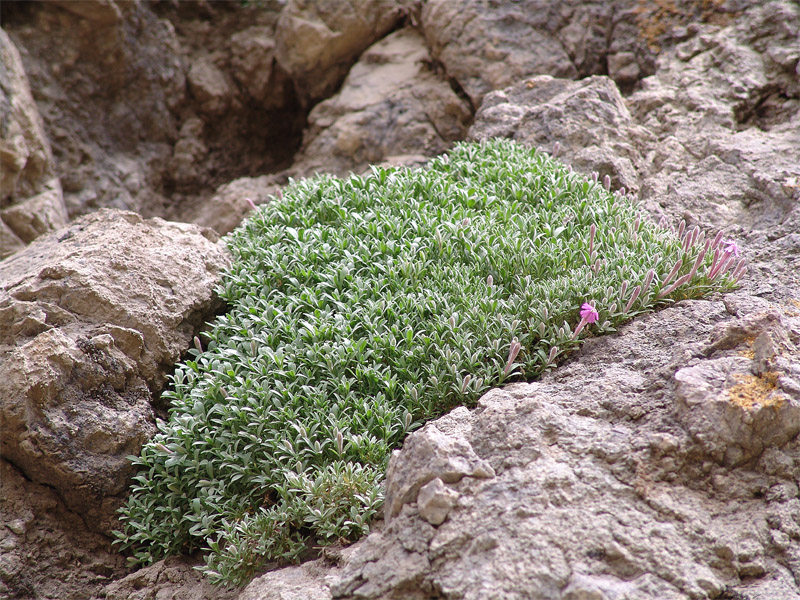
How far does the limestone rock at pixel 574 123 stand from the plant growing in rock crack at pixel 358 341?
703 millimetres

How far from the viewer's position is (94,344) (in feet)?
12.4

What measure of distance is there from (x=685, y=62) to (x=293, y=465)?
222 inches

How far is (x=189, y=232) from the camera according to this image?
484 centimetres

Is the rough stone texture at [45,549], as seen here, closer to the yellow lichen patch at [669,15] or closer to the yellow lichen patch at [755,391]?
the yellow lichen patch at [755,391]

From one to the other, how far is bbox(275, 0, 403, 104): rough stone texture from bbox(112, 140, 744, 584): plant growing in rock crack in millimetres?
4083

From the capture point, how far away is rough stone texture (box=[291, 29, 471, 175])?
7.15 metres

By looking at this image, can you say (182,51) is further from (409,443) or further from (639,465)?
(639,465)

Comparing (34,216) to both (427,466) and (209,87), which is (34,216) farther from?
(427,466)

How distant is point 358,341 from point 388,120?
413 centimetres

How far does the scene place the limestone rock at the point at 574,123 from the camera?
5.43 m

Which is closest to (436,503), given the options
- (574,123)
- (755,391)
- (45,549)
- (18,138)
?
(755,391)

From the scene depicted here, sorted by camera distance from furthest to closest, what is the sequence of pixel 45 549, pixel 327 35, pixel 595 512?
pixel 327 35 < pixel 45 549 < pixel 595 512

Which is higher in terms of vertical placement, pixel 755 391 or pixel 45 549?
pixel 755 391

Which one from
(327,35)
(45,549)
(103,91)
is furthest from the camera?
(103,91)
